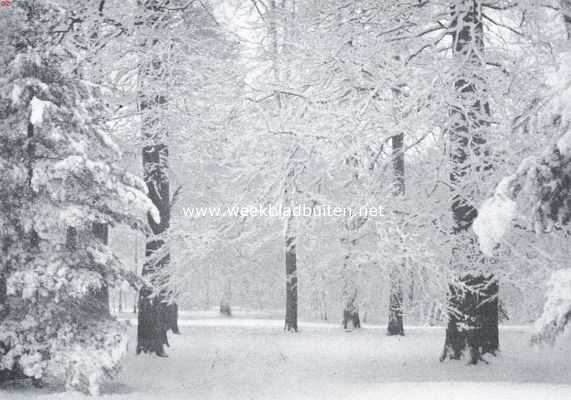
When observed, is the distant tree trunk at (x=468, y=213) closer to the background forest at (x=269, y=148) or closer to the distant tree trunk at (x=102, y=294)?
the background forest at (x=269, y=148)

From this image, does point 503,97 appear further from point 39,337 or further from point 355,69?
→ point 39,337

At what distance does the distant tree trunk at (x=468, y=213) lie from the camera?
10953 mm

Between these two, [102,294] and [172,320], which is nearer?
[102,294]

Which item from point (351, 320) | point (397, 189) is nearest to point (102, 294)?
point (397, 189)

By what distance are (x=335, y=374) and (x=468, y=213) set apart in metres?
3.93

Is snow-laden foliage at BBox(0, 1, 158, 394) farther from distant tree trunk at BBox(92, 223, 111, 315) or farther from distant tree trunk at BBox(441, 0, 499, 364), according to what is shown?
distant tree trunk at BBox(441, 0, 499, 364)

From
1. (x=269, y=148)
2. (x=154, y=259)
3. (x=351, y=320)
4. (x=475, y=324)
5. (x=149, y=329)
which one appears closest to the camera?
(x=269, y=148)

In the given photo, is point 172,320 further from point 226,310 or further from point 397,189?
point 226,310

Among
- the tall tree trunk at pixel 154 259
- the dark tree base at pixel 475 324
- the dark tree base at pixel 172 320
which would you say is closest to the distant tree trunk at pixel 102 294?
the tall tree trunk at pixel 154 259

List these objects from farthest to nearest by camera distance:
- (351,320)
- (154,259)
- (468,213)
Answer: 1. (351,320)
2. (154,259)
3. (468,213)

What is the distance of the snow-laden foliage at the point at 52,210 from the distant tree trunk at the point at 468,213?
5.53 metres

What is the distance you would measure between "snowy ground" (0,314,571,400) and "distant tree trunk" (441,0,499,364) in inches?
18.8

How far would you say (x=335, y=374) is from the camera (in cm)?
1265

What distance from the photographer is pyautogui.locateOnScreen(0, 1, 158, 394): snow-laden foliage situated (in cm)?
970
